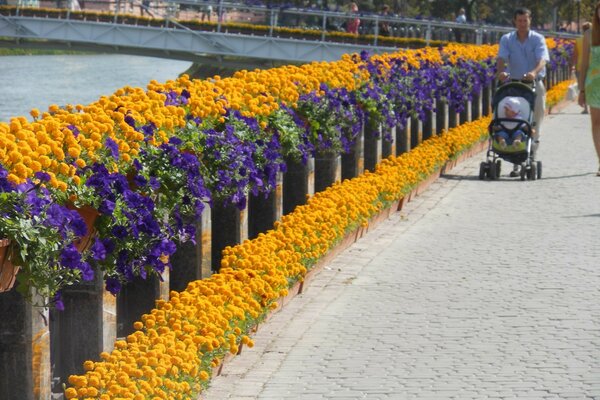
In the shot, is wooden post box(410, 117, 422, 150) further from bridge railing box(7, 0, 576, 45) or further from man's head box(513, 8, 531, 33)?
bridge railing box(7, 0, 576, 45)

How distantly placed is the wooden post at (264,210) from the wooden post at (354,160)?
9.79 feet

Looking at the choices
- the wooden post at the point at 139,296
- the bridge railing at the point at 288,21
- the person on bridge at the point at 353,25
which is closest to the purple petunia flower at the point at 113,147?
the wooden post at the point at 139,296

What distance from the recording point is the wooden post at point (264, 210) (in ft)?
35.9

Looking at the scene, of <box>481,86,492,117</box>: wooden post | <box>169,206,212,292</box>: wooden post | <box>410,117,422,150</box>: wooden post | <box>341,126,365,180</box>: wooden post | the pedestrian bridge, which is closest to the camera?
<box>169,206,212,292</box>: wooden post

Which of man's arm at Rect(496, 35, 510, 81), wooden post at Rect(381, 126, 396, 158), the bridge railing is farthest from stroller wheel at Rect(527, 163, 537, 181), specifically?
the bridge railing

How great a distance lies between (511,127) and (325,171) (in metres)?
3.61

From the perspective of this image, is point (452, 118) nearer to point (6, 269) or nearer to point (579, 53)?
point (579, 53)

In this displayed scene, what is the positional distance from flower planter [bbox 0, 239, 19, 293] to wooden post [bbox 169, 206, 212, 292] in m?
2.93

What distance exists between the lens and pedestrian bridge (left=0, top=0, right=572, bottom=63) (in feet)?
189

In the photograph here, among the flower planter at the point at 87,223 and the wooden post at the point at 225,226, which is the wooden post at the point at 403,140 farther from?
the flower planter at the point at 87,223

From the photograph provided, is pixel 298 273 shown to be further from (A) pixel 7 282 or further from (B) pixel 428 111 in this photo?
(B) pixel 428 111

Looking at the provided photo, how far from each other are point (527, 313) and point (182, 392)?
3.05 meters

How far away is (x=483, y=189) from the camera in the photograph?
51.2 feet

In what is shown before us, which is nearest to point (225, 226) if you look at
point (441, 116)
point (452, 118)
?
point (441, 116)
